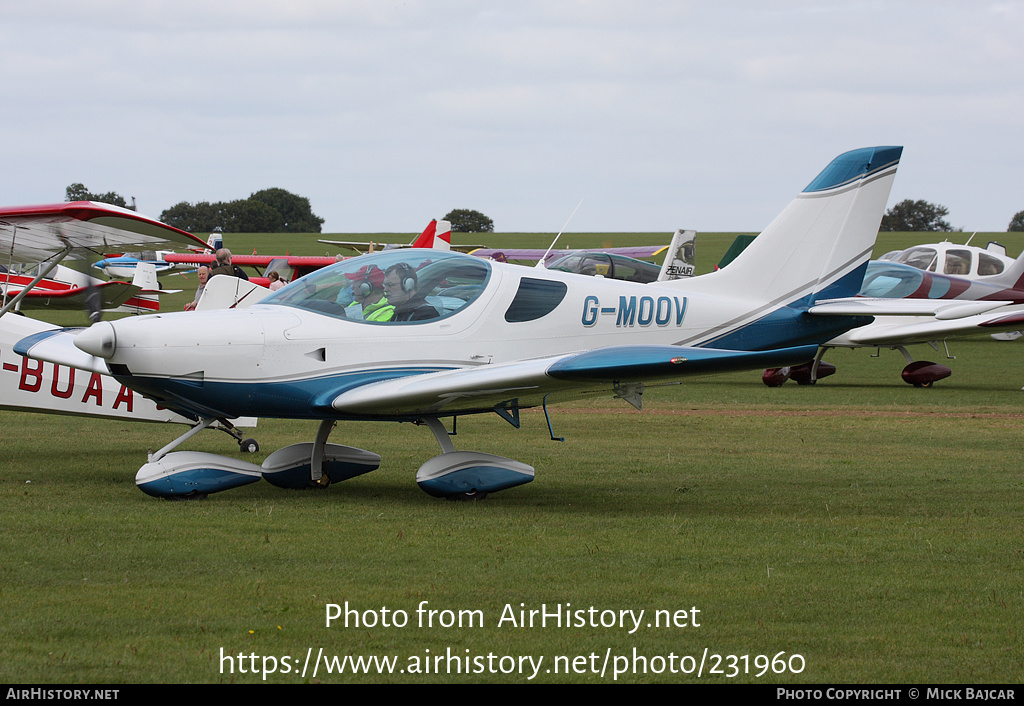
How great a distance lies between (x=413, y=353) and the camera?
26.5ft

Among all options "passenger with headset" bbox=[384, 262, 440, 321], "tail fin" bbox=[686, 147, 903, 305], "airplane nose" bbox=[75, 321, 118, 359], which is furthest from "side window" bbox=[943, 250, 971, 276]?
"airplane nose" bbox=[75, 321, 118, 359]

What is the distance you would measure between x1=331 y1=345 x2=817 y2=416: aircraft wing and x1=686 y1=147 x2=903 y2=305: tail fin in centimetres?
237

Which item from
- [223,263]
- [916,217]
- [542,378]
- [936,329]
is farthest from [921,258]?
[916,217]

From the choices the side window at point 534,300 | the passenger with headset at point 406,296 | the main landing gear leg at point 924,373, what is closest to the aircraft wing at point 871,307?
the side window at point 534,300

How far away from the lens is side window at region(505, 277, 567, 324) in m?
8.44

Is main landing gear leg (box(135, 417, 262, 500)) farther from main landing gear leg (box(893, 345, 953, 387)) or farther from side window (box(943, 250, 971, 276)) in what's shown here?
side window (box(943, 250, 971, 276))

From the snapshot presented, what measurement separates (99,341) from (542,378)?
2.97 m

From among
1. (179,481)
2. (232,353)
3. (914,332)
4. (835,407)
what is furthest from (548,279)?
(914,332)

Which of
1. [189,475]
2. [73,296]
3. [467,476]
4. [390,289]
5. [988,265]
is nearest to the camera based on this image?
[189,475]

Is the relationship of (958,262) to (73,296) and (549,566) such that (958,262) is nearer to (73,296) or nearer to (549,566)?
(549,566)

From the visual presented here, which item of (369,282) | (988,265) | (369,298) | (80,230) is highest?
(988,265)

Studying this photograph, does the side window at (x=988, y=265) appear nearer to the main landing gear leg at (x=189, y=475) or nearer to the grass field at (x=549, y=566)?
the grass field at (x=549, y=566)

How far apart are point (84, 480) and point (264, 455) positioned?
192 centimetres

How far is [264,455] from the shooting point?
10.3 m
